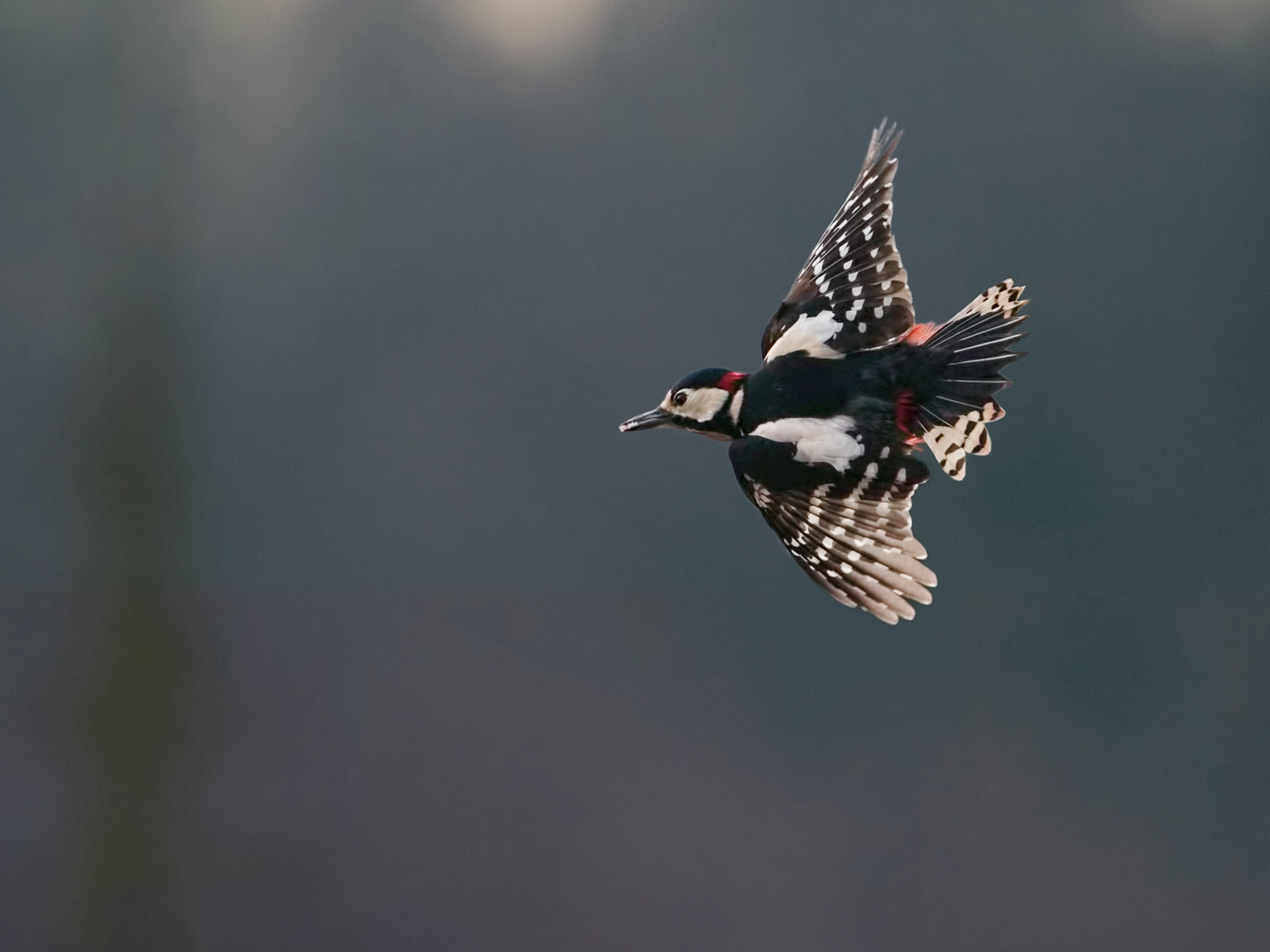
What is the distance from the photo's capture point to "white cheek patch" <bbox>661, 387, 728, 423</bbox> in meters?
0.62

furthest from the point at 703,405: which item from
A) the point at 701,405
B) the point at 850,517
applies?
the point at 850,517

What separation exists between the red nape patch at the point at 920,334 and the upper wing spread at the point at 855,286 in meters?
0.02

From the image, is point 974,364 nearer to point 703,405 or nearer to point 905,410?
point 905,410

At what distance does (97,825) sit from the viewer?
4.83 ft

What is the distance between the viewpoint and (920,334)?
63 cm

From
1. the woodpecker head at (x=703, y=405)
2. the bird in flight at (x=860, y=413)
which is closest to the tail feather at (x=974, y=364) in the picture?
the bird in flight at (x=860, y=413)

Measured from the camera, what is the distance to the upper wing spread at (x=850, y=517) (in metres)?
0.62

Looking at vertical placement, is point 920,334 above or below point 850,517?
above

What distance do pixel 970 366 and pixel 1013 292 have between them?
50 mm

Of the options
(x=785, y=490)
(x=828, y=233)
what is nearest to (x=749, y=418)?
(x=785, y=490)

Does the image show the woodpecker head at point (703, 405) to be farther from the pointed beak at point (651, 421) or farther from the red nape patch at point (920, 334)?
the red nape patch at point (920, 334)

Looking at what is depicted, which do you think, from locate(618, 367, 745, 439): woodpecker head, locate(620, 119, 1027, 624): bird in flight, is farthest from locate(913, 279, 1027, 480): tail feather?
locate(618, 367, 745, 439): woodpecker head

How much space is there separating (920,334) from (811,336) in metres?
0.07

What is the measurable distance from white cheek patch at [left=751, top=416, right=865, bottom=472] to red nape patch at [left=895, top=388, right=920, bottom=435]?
27mm
